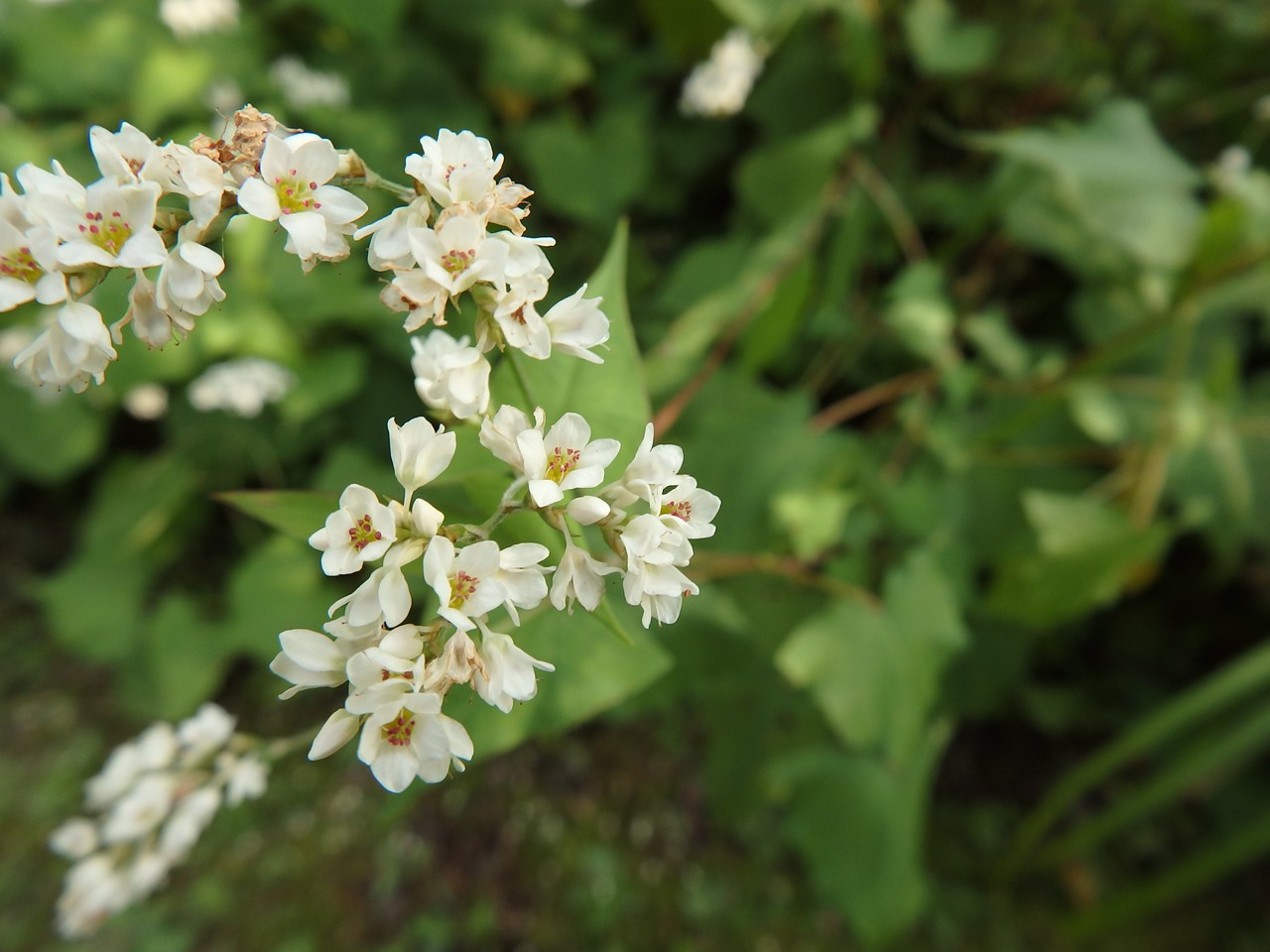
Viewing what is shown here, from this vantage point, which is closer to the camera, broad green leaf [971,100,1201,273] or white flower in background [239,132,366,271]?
white flower in background [239,132,366,271]

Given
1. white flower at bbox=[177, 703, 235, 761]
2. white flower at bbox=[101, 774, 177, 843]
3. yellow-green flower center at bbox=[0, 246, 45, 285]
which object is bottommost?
white flower at bbox=[101, 774, 177, 843]

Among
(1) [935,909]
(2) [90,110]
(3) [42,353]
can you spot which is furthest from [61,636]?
(1) [935,909]

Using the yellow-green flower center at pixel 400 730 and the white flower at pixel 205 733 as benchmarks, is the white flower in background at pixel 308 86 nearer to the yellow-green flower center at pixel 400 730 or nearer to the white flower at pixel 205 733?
the white flower at pixel 205 733

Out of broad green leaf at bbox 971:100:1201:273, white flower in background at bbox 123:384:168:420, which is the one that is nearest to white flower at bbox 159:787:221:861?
white flower in background at bbox 123:384:168:420

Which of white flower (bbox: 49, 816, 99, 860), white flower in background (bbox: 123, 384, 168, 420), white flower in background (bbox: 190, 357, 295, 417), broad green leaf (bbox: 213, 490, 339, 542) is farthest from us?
white flower in background (bbox: 123, 384, 168, 420)

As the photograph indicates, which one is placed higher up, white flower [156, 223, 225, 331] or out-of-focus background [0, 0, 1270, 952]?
white flower [156, 223, 225, 331]

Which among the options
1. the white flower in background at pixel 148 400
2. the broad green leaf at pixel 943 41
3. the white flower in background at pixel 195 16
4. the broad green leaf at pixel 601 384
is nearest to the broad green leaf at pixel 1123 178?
the broad green leaf at pixel 943 41

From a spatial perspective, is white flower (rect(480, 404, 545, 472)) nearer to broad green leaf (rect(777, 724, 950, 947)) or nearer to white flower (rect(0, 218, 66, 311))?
white flower (rect(0, 218, 66, 311))

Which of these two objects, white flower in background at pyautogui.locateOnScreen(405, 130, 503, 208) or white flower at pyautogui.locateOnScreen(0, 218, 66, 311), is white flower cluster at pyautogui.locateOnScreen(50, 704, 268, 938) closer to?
white flower at pyautogui.locateOnScreen(0, 218, 66, 311)

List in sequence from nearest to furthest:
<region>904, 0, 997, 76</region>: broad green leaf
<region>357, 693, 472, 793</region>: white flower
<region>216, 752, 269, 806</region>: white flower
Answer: <region>357, 693, 472, 793</region>: white flower, <region>216, 752, 269, 806</region>: white flower, <region>904, 0, 997, 76</region>: broad green leaf
